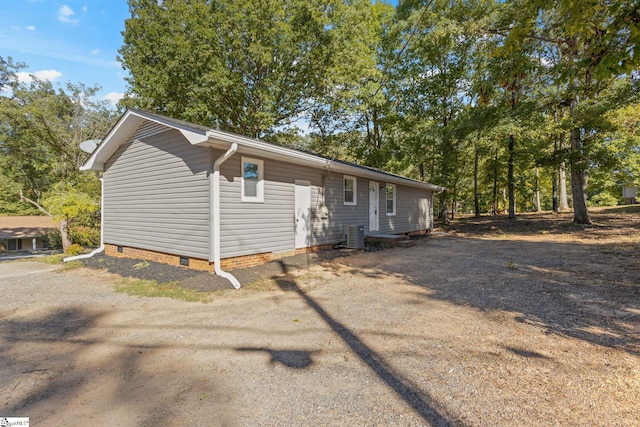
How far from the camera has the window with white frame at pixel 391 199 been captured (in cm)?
1279

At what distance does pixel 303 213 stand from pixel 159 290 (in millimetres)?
4247

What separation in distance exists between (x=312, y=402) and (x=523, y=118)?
15.5 meters

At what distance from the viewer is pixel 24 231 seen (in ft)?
69.9

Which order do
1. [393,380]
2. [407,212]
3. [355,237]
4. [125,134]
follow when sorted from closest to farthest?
[393,380]
[125,134]
[355,237]
[407,212]

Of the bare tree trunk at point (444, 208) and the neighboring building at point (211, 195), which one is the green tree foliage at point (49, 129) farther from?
the bare tree trunk at point (444, 208)

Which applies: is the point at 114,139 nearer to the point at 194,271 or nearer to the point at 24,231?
the point at 194,271

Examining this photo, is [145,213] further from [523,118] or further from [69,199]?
[523,118]

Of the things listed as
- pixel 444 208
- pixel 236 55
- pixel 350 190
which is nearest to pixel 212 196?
pixel 350 190

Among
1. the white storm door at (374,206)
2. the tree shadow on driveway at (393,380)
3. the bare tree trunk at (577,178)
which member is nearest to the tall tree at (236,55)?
the white storm door at (374,206)

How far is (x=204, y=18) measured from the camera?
1446 cm

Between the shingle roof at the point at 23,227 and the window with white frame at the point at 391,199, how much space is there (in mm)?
21865

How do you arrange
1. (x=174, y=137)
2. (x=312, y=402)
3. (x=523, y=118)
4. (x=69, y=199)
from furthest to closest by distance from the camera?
(x=523, y=118)
(x=69, y=199)
(x=174, y=137)
(x=312, y=402)

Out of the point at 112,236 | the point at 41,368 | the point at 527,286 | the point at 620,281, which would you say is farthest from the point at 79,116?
the point at 620,281

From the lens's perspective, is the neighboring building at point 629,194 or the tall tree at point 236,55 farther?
the neighboring building at point 629,194
